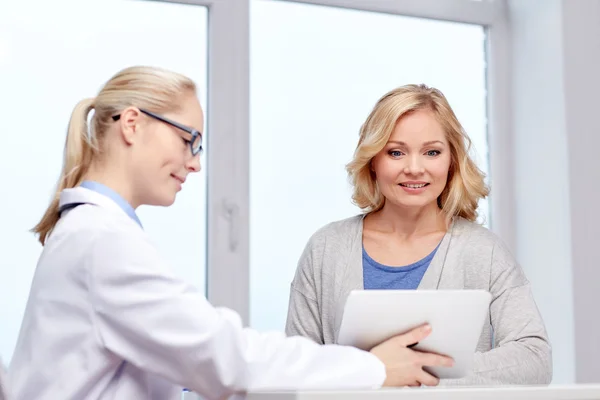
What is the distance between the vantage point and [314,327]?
219 centimetres

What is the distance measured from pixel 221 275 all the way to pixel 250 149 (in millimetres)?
445

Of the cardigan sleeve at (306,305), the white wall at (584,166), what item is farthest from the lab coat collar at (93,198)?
the white wall at (584,166)

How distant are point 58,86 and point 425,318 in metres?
1.81

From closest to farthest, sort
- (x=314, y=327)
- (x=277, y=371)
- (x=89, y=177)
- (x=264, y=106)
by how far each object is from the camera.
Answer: (x=277, y=371), (x=89, y=177), (x=314, y=327), (x=264, y=106)

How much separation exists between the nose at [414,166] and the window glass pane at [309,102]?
1026 millimetres

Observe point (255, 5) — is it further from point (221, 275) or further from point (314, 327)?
point (314, 327)

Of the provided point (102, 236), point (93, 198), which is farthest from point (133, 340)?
point (93, 198)

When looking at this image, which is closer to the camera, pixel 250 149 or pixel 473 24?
pixel 250 149

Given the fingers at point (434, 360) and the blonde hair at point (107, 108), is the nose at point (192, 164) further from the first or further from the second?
the fingers at point (434, 360)

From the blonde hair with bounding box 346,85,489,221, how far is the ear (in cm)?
73

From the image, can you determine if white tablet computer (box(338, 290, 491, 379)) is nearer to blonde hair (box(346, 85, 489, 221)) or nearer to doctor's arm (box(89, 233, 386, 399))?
doctor's arm (box(89, 233, 386, 399))

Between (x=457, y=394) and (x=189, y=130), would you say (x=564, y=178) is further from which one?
(x=457, y=394)

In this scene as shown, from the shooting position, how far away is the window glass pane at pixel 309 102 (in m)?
3.13

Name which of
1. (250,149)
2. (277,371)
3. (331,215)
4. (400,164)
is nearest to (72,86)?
(250,149)
